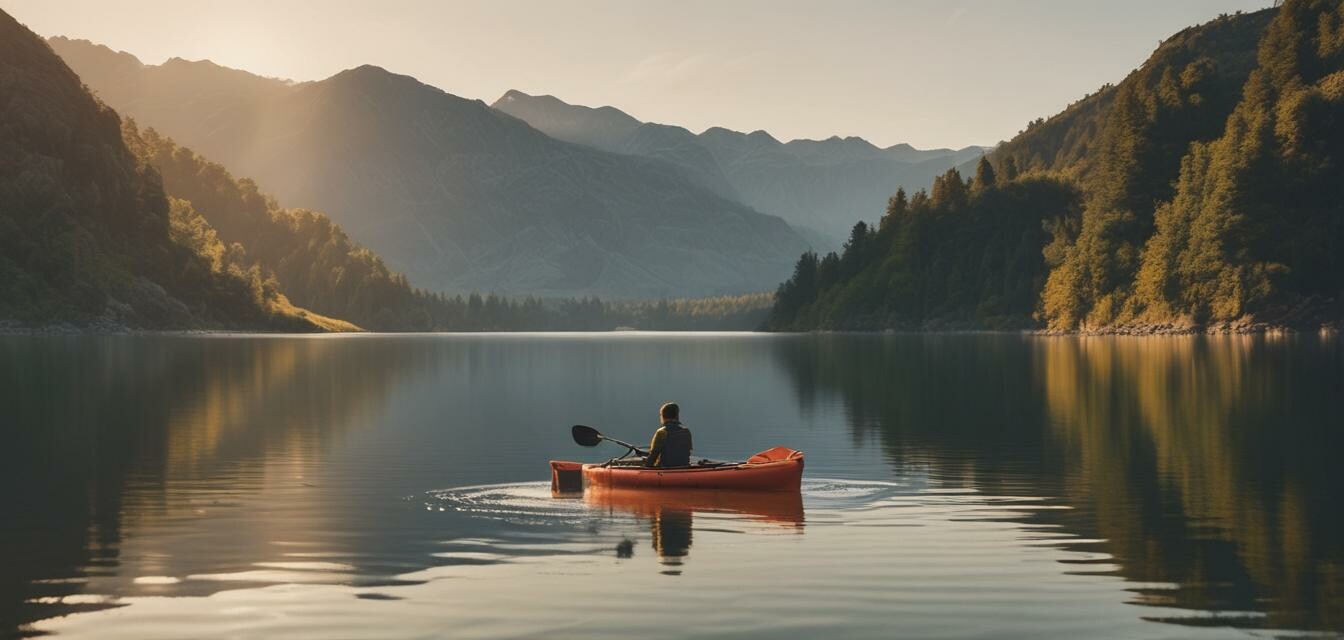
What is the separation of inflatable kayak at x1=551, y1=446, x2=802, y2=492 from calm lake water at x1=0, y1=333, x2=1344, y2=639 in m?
0.57

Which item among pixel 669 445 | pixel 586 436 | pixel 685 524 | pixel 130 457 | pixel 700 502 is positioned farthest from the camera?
pixel 130 457

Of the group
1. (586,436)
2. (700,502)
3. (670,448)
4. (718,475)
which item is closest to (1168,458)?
(718,475)

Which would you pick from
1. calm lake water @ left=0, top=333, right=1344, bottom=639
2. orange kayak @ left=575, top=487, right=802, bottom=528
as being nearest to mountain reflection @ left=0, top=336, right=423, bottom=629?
calm lake water @ left=0, top=333, right=1344, bottom=639

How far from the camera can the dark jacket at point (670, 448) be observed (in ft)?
142

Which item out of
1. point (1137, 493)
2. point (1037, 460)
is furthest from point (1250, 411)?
point (1137, 493)

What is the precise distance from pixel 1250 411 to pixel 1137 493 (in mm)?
34326

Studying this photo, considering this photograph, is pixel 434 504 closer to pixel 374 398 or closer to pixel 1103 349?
pixel 374 398

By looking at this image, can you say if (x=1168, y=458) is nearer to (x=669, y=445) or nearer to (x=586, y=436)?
(x=669, y=445)

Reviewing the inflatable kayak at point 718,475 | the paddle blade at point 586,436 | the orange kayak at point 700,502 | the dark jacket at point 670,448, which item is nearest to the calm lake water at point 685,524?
the orange kayak at point 700,502

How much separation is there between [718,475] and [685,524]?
176 inches

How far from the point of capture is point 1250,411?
244 feet

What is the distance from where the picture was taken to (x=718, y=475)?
42.4m

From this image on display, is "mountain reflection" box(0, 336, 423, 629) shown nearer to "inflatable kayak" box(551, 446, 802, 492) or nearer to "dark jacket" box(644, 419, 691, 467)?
"inflatable kayak" box(551, 446, 802, 492)

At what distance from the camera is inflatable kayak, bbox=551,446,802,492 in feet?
139
